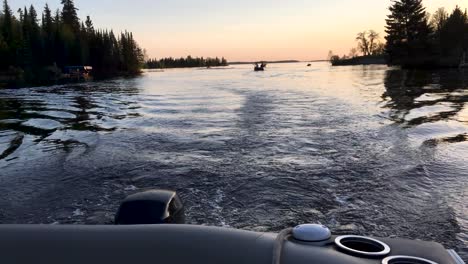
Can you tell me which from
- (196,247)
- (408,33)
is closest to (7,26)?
(408,33)

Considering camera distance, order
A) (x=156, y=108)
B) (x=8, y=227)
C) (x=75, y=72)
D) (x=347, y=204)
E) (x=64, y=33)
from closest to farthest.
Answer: (x=8, y=227), (x=347, y=204), (x=156, y=108), (x=75, y=72), (x=64, y=33)

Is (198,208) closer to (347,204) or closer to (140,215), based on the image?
(347,204)

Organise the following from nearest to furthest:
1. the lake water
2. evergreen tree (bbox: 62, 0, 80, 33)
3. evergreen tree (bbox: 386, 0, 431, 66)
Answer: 1. the lake water
2. evergreen tree (bbox: 386, 0, 431, 66)
3. evergreen tree (bbox: 62, 0, 80, 33)

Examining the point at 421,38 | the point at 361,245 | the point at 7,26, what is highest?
the point at 7,26

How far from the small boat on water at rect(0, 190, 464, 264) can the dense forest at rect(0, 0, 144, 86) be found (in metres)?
79.2

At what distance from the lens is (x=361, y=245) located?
87.5 inches

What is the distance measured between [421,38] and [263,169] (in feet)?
208

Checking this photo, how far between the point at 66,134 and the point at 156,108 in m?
6.41

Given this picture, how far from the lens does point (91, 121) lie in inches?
576

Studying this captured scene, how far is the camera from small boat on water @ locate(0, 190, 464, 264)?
6.20 feet

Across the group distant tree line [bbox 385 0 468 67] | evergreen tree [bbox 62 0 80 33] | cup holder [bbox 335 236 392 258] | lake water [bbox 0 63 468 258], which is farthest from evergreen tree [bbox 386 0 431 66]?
evergreen tree [bbox 62 0 80 33]

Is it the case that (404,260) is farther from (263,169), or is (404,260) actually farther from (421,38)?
(421,38)


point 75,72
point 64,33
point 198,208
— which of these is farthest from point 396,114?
point 64,33

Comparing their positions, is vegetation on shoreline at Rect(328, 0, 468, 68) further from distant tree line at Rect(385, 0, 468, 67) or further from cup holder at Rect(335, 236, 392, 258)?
cup holder at Rect(335, 236, 392, 258)
